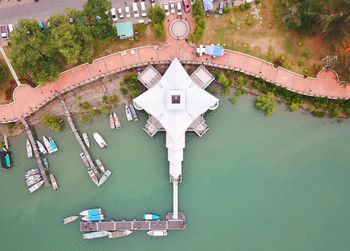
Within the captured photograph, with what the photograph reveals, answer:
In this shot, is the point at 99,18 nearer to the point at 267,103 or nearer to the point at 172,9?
the point at 172,9

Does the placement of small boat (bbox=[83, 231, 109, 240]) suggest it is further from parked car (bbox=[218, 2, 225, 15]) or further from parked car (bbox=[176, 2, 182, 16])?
parked car (bbox=[218, 2, 225, 15])

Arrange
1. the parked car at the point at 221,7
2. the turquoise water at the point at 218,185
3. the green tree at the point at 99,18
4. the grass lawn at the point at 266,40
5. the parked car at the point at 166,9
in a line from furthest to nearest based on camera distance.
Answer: the turquoise water at the point at 218,185
the grass lawn at the point at 266,40
the parked car at the point at 166,9
the parked car at the point at 221,7
the green tree at the point at 99,18

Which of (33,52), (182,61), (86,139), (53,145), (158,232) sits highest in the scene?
(33,52)

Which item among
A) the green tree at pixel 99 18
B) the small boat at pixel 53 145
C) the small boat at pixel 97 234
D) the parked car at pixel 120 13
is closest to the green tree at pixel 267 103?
the parked car at pixel 120 13

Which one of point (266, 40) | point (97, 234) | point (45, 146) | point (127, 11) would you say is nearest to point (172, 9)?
point (127, 11)

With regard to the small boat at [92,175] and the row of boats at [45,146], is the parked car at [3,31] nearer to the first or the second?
the row of boats at [45,146]

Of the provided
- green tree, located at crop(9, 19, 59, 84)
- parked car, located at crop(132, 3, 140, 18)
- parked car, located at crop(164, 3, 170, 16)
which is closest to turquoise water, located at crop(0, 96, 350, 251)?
green tree, located at crop(9, 19, 59, 84)

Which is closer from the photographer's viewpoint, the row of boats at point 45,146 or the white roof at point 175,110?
the white roof at point 175,110
